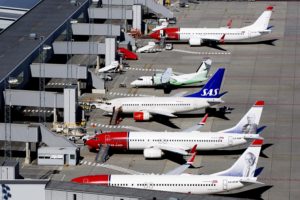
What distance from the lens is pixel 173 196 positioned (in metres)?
112

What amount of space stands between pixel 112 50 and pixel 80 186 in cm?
8078

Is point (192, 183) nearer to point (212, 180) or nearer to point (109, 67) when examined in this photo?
point (212, 180)

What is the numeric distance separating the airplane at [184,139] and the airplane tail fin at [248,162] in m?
14.9

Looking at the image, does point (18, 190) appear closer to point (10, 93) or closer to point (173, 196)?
point (173, 196)

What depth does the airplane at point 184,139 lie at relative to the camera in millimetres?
146375

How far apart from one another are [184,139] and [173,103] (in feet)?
55.0

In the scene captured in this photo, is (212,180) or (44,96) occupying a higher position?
(44,96)

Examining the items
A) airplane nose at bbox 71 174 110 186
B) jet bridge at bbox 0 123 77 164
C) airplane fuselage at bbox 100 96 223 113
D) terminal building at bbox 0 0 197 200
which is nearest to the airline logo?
airplane fuselage at bbox 100 96 223 113

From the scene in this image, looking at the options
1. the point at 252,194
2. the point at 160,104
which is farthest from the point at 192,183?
the point at 160,104

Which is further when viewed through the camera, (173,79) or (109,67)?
(109,67)

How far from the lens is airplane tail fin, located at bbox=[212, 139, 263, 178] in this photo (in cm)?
13025

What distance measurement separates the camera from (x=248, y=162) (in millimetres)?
130375

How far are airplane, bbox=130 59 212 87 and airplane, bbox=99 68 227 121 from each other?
15436mm

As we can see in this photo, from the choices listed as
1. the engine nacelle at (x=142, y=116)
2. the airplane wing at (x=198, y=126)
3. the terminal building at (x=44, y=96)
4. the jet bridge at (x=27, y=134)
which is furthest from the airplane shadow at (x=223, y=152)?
the jet bridge at (x=27, y=134)
